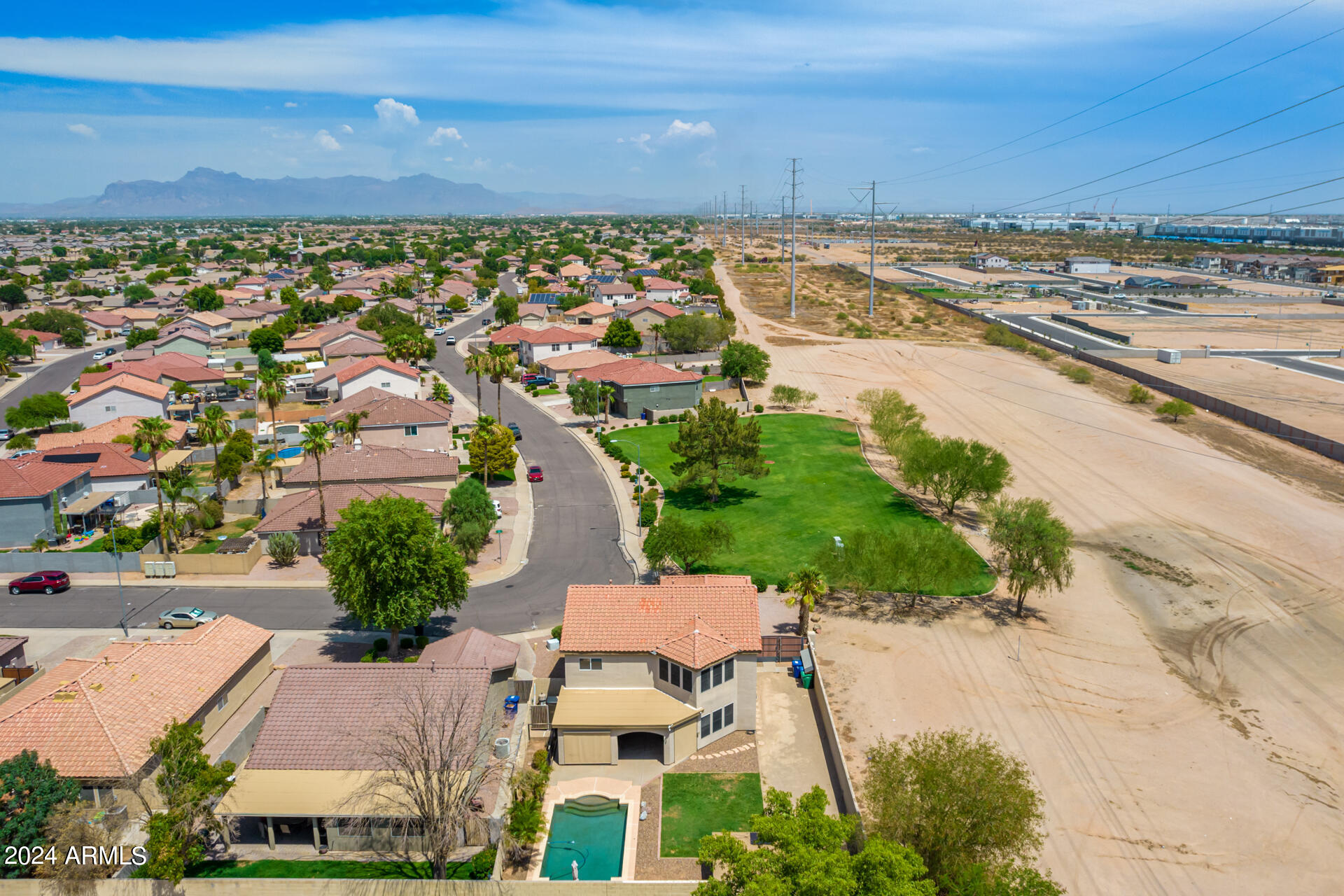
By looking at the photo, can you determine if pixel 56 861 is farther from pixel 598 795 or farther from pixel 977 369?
pixel 977 369

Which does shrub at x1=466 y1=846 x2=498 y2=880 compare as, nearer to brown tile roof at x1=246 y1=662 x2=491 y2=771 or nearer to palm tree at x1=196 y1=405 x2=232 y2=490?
brown tile roof at x1=246 y1=662 x2=491 y2=771

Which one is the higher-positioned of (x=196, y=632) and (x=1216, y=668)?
(x=196, y=632)

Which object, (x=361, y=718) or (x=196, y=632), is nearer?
(x=361, y=718)

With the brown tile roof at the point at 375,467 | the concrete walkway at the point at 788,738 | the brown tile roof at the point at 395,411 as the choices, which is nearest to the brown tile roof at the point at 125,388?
the brown tile roof at the point at 395,411

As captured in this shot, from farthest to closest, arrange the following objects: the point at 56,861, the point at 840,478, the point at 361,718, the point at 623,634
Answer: the point at 840,478, the point at 623,634, the point at 361,718, the point at 56,861

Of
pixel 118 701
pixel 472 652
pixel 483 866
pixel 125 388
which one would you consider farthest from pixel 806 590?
pixel 125 388

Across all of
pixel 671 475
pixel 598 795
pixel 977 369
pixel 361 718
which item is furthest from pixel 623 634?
pixel 977 369

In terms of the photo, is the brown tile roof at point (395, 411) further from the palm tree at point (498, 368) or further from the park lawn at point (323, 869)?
the park lawn at point (323, 869)

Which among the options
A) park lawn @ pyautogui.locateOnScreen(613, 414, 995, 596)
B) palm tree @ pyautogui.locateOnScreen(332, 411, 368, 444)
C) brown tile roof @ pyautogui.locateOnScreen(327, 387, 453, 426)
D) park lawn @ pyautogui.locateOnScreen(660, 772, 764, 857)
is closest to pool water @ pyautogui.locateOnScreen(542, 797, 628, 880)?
park lawn @ pyautogui.locateOnScreen(660, 772, 764, 857)
